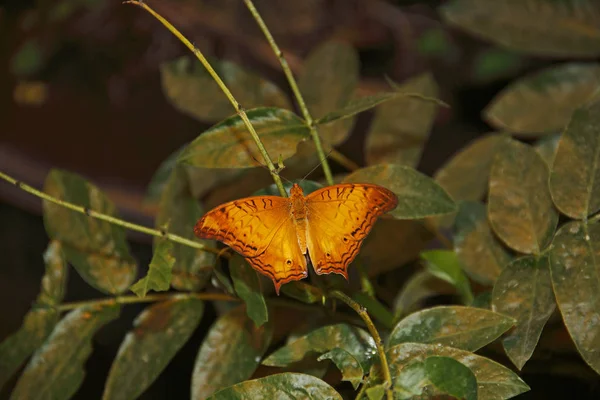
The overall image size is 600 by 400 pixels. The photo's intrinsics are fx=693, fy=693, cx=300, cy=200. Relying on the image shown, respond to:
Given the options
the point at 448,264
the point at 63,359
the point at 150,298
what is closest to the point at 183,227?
the point at 150,298

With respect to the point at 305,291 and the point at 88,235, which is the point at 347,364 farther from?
the point at 88,235

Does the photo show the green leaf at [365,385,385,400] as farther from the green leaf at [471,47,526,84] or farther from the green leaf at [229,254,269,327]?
the green leaf at [471,47,526,84]

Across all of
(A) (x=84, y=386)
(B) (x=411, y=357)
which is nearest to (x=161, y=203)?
(B) (x=411, y=357)

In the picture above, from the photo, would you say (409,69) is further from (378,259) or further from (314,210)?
(314,210)

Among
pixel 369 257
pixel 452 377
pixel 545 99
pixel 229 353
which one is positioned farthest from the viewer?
pixel 545 99

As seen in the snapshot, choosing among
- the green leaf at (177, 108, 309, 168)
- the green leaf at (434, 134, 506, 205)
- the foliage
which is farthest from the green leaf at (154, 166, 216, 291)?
the green leaf at (434, 134, 506, 205)

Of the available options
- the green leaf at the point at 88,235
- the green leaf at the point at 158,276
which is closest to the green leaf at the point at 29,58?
the green leaf at the point at 88,235

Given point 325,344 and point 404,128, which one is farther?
point 404,128
